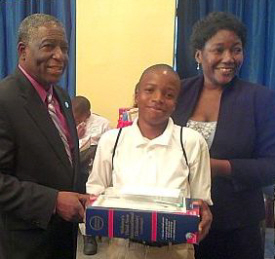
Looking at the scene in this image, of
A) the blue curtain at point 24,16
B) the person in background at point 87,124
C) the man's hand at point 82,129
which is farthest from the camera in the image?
the blue curtain at point 24,16

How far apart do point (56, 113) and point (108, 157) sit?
1.05ft

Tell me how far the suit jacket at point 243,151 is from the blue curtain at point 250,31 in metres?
1.94

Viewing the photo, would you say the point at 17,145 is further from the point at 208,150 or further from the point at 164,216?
the point at 208,150

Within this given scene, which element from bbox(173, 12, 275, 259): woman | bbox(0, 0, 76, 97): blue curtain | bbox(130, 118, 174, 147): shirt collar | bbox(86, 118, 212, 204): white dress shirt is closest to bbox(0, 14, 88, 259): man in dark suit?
bbox(86, 118, 212, 204): white dress shirt

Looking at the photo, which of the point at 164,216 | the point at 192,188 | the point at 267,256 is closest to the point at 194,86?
the point at 192,188

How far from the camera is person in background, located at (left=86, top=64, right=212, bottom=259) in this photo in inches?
50.8

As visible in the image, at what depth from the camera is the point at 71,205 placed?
1.30 meters

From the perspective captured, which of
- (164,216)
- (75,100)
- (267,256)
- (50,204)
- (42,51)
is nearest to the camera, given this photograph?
(164,216)

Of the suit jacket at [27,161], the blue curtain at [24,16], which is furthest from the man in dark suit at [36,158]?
the blue curtain at [24,16]

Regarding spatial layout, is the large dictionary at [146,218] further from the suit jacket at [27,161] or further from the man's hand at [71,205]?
the suit jacket at [27,161]

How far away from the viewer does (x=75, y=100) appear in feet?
11.2

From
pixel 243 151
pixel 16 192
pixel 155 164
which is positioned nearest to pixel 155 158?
pixel 155 164

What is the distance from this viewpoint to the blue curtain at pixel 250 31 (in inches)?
134

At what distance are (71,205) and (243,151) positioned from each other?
2.26 feet
